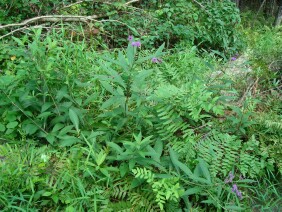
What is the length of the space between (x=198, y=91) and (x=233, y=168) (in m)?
0.58

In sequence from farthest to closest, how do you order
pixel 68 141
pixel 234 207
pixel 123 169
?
pixel 68 141 → pixel 123 169 → pixel 234 207

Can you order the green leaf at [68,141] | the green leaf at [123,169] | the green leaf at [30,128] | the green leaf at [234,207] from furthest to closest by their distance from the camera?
A: the green leaf at [30,128] < the green leaf at [68,141] < the green leaf at [123,169] < the green leaf at [234,207]

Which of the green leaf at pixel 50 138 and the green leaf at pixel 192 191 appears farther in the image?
the green leaf at pixel 50 138

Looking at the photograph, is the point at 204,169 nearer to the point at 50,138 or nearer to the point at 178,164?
the point at 178,164

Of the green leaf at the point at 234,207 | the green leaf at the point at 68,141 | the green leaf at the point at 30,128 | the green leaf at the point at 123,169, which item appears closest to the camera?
the green leaf at the point at 234,207

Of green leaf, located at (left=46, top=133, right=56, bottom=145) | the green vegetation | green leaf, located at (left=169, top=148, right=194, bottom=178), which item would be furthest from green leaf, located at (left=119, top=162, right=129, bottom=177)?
green leaf, located at (left=46, top=133, right=56, bottom=145)

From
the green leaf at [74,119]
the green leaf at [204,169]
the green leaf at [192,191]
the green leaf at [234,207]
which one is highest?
the green leaf at [74,119]

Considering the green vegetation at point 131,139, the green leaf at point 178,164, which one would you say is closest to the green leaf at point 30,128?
the green vegetation at point 131,139

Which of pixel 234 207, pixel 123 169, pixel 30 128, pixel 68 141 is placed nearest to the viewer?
pixel 234 207

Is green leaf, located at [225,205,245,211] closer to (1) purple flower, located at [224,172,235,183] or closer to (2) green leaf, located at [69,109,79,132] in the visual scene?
(1) purple flower, located at [224,172,235,183]

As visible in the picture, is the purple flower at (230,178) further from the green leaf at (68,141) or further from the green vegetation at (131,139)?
the green leaf at (68,141)

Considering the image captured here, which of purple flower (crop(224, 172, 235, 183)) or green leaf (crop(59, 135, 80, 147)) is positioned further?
→ green leaf (crop(59, 135, 80, 147))

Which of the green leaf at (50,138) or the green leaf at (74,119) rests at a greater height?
the green leaf at (74,119)

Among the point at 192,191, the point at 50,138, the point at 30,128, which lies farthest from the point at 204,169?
the point at 30,128
